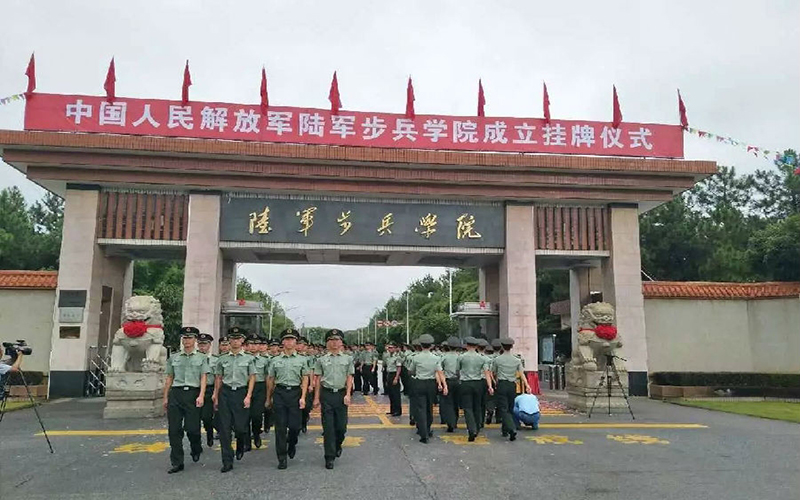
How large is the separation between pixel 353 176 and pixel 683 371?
9.73m

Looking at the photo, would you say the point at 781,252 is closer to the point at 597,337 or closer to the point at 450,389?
the point at 597,337

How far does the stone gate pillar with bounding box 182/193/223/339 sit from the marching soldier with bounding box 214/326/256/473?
25.7 ft

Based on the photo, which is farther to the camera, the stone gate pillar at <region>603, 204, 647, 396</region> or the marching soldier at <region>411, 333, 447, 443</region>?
the stone gate pillar at <region>603, 204, 647, 396</region>

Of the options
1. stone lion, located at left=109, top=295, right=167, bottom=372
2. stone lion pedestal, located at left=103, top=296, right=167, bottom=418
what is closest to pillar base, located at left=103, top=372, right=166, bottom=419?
stone lion pedestal, located at left=103, top=296, right=167, bottom=418

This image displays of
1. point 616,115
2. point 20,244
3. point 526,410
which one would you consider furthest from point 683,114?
point 20,244

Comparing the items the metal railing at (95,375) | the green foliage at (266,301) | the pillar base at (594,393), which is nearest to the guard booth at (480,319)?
the pillar base at (594,393)

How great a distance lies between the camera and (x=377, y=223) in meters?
15.5

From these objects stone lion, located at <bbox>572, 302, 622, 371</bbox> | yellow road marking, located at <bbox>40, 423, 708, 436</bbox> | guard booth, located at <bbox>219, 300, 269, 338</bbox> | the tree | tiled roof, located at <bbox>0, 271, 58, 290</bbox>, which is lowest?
yellow road marking, located at <bbox>40, 423, 708, 436</bbox>

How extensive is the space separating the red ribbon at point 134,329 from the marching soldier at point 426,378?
220 inches

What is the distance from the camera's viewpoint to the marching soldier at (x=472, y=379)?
8648mm

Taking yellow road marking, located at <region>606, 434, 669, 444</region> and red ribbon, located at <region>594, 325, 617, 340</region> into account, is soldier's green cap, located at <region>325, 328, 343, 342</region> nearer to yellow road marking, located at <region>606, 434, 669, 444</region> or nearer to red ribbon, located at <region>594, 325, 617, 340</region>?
yellow road marking, located at <region>606, 434, 669, 444</region>

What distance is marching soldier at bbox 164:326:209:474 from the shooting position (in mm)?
6441

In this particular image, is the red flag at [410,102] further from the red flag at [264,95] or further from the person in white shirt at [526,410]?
the person in white shirt at [526,410]

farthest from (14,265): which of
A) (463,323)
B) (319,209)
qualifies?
(463,323)
